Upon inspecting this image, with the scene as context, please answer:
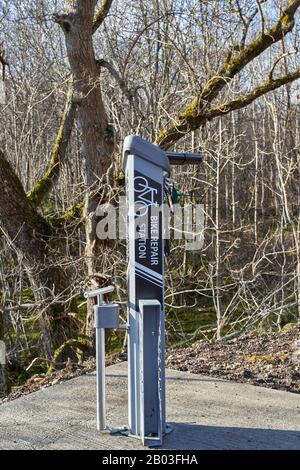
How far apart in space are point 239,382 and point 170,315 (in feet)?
21.7

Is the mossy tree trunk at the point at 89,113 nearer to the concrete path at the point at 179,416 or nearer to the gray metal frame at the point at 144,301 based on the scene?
the concrete path at the point at 179,416

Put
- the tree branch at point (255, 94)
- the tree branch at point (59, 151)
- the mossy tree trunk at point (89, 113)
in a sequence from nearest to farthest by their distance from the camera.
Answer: the tree branch at point (255, 94), the mossy tree trunk at point (89, 113), the tree branch at point (59, 151)

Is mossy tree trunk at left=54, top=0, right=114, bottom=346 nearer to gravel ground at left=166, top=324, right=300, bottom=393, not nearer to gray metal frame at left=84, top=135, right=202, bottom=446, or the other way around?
gravel ground at left=166, top=324, right=300, bottom=393

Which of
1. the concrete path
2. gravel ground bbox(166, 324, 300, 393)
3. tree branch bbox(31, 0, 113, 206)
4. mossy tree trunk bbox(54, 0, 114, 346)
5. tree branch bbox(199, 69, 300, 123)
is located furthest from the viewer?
tree branch bbox(31, 0, 113, 206)

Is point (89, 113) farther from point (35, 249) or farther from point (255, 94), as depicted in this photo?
point (255, 94)

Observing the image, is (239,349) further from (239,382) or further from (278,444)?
(278,444)

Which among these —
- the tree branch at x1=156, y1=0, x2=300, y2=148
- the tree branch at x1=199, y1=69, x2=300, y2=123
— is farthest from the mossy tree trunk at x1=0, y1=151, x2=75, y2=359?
the tree branch at x1=199, y1=69, x2=300, y2=123

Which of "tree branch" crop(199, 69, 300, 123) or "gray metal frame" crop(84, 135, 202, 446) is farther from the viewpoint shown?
"tree branch" crop(199, 69, 300, 123)

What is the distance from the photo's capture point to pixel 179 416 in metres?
3.55

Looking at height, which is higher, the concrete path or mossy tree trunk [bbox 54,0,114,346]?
mossy tree trunk [bbox 54,0,114,346]

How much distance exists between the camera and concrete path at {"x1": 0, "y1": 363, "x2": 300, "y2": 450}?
3174mm

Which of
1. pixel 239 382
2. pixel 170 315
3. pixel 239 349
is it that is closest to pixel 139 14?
pixel 170 315

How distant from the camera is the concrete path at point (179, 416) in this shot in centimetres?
317

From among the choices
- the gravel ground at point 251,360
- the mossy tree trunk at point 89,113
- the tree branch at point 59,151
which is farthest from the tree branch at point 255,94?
the gravel ground at point 251,360
